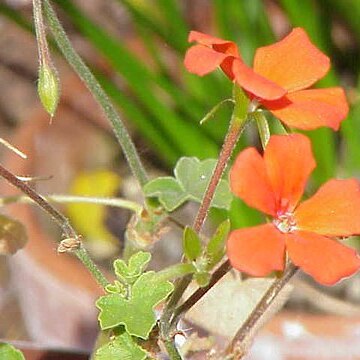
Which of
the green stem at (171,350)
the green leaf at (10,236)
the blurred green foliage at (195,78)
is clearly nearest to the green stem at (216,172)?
the green stem at (171,350)

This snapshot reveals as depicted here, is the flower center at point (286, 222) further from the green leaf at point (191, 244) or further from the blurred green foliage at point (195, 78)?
the blurred green foliage at point (195, 78)

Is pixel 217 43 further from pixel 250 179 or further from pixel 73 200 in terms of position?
pixel 73 200

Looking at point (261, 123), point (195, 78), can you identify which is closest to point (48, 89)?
point (261, 123)

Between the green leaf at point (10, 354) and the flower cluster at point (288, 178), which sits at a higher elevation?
the flower cluster at point (288, 178)

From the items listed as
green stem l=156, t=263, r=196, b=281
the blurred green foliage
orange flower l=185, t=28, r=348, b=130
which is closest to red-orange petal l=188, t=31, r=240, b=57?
orange flower l=185, t=28, r=348, b=130

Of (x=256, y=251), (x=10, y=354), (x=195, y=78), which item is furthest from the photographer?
(x=195, y=78)

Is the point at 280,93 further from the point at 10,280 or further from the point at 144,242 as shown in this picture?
the point at 10,280
